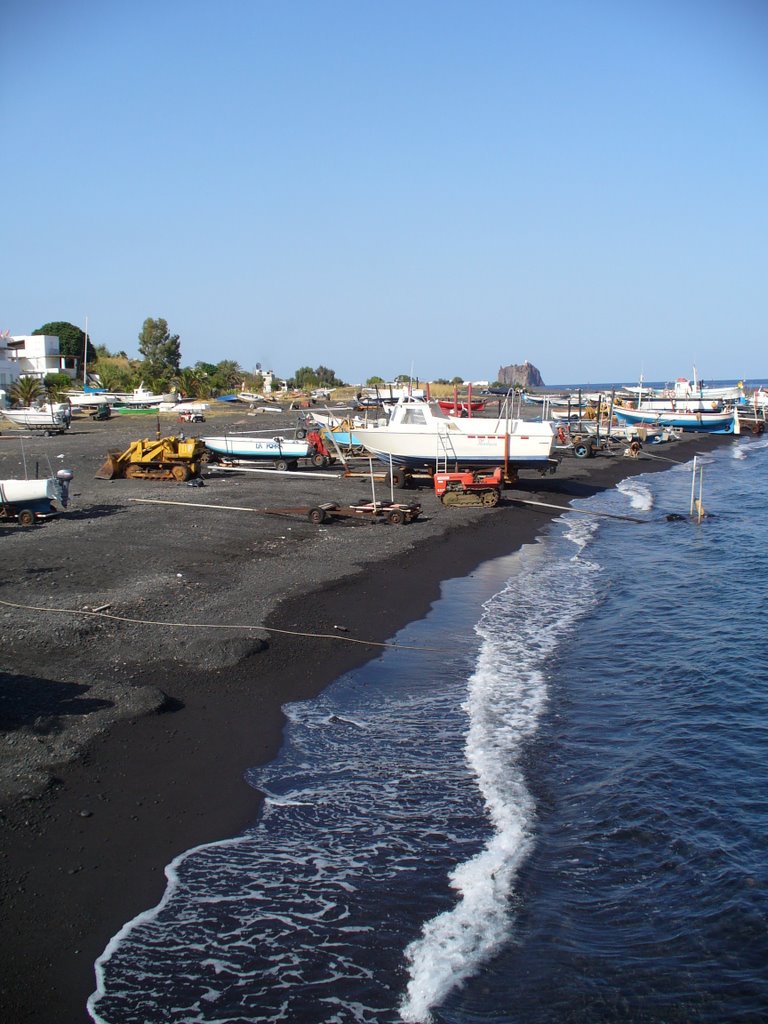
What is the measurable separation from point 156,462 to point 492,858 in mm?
23216

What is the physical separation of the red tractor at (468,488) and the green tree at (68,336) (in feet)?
235

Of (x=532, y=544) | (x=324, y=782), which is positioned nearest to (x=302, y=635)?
(x=324, y=782)

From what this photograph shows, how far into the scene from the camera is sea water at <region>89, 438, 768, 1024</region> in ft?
19.3

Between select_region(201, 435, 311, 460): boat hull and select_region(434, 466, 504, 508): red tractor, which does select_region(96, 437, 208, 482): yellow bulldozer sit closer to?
select_region(201, 435, 311, 460): boat hull

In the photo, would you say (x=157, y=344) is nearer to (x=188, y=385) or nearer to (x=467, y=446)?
(x=188, y=385)

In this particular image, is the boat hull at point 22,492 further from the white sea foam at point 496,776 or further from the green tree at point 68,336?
the green tree at point 68,336

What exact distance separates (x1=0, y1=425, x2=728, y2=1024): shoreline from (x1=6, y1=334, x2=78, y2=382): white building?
70.5 metres

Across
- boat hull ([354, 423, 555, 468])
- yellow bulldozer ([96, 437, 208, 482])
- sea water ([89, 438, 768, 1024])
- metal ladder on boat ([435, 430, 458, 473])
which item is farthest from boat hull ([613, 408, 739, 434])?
sea water ([89, 438, 768, 1024])

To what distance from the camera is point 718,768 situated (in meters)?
9.69

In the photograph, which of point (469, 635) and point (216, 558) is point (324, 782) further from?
point (216, 558)

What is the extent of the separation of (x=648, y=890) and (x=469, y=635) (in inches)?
294

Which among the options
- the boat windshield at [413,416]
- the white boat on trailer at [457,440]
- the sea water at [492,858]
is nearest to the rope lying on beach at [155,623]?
the sea water at [492,858]

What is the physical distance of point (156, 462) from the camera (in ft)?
94.2

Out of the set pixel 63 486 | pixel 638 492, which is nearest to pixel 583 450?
pixel 638 492
